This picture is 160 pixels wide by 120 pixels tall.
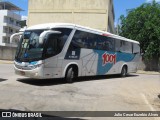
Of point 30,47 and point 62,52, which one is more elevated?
point 30,47

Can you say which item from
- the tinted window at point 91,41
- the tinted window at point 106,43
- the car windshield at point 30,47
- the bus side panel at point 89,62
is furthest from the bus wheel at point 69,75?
the tinted window at point 106,43

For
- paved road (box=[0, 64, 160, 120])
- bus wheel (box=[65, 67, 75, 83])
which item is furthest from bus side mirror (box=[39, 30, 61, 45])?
bus wheel (box=[65, 67, 75, 83])

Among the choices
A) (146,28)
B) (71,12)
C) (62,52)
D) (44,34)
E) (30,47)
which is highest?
(71,12)

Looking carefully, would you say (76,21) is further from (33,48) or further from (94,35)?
(33,48)

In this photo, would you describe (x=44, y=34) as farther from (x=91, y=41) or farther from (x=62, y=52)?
(x=91, y=41)

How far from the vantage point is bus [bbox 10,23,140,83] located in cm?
1393

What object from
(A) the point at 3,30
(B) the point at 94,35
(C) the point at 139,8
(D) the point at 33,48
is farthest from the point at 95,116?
(A) the point at 3,30

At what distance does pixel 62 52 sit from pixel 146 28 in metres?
18.4

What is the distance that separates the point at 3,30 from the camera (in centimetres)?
7894

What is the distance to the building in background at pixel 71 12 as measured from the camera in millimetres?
41844

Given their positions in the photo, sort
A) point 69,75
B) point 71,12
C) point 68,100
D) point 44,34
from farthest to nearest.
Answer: point 71,12 < point 69,75 < point 44,34 < point 68,100

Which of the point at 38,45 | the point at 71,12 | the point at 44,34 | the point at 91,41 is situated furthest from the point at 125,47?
the point at 71,12

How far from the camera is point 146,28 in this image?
103 feet

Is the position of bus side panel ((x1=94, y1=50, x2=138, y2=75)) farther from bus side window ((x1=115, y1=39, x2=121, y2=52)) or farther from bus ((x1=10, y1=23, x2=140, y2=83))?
bus side window ((x1=115, y1=39, x2=121, y2=52))
